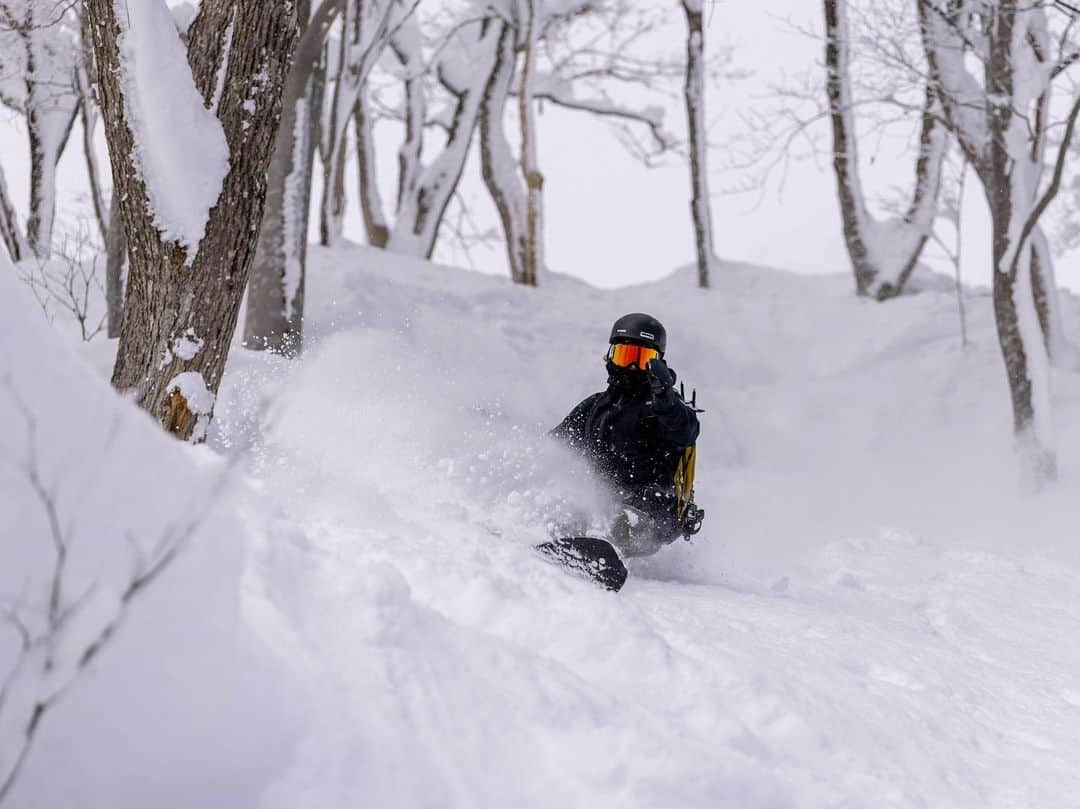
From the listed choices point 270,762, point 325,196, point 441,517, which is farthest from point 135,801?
point 325,196

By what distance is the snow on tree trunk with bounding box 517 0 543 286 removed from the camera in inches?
530

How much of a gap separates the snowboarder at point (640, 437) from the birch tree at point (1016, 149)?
15.7 feet

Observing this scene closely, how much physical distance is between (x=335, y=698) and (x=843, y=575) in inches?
173

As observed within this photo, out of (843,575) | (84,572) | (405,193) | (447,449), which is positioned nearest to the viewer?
(84,572)

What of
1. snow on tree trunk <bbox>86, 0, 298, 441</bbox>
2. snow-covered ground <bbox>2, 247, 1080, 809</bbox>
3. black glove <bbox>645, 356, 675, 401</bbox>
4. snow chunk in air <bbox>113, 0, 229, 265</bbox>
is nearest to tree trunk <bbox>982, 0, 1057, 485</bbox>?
snow-covered ground <bbox>2, 247, 1080, 809</bbox>

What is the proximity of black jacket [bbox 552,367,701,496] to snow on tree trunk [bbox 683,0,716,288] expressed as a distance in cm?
991

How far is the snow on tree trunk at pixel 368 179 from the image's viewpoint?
14328mm

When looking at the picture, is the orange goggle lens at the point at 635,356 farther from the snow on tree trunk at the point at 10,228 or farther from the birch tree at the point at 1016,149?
the snow on tree trunk at the point at 10,228

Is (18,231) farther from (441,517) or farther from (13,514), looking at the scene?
(13,514)

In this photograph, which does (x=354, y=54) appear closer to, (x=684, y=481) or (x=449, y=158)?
(x=449, y=158)

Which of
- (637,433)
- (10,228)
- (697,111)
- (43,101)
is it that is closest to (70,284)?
(10,228)

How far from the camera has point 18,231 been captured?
31.0 ft

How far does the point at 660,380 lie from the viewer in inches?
192

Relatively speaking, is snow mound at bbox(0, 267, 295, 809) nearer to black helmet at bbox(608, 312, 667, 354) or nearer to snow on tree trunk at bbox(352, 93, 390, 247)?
black helmet at bbox(608, 312, 667, 354)
